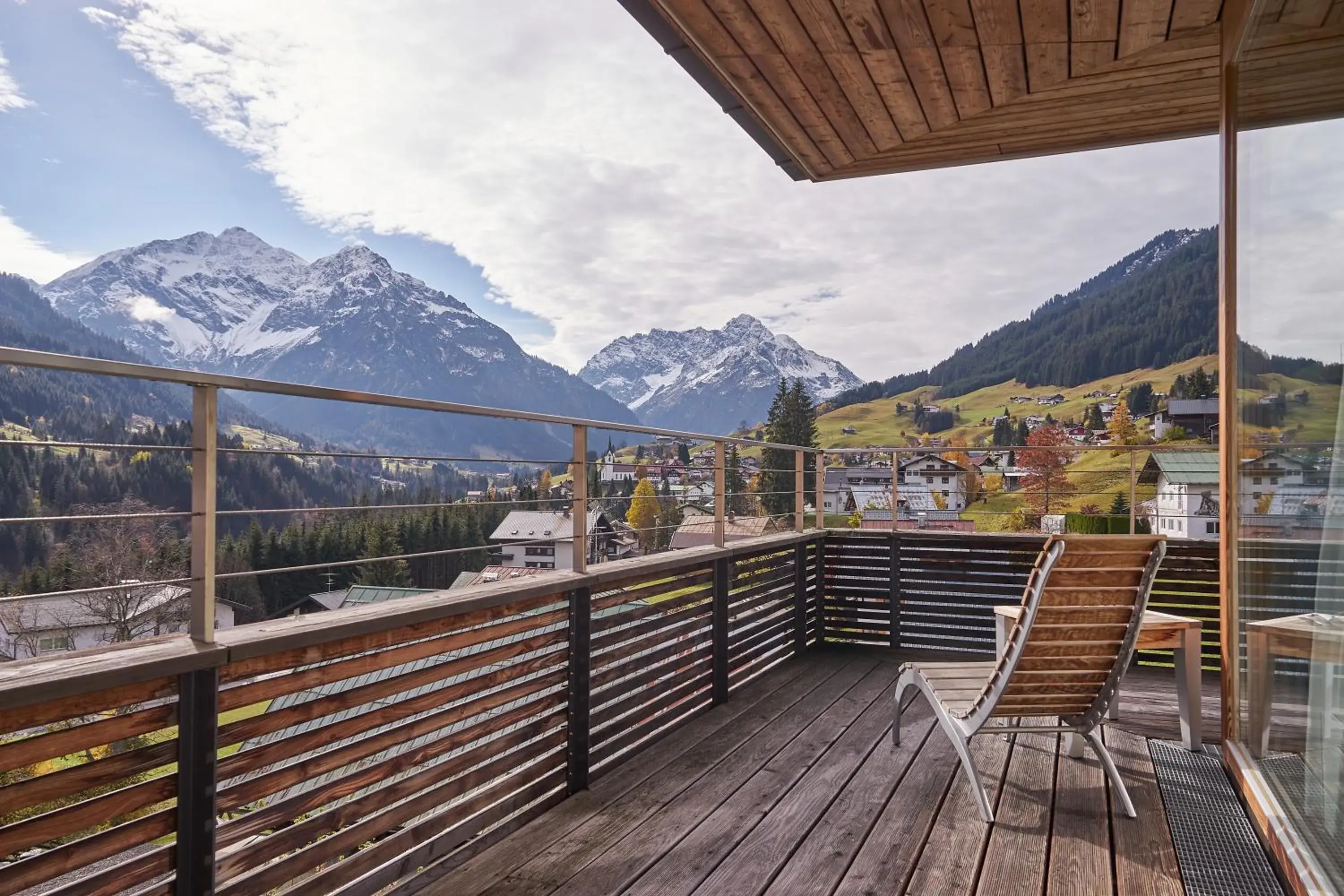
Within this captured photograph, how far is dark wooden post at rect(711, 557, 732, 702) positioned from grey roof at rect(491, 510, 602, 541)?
3.87ft

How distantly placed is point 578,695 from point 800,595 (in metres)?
2.79

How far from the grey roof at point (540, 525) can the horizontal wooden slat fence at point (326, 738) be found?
0.52 ft

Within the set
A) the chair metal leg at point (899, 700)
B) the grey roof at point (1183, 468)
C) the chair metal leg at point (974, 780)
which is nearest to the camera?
the chair metal leg at point (974, 780)

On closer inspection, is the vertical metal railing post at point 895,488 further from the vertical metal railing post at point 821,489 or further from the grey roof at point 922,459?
the vertical metal railing post at point 821,489

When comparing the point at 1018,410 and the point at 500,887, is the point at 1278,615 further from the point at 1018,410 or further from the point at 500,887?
the point at 1018,410

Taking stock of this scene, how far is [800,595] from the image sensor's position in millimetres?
5531

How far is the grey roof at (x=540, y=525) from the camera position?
2797mm

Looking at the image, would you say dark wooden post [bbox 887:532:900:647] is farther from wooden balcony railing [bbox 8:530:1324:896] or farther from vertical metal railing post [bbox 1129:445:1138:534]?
wooden balcony railing [bbox 8:530:1324:896]

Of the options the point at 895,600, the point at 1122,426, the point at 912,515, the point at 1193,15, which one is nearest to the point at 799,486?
the point at 895,600

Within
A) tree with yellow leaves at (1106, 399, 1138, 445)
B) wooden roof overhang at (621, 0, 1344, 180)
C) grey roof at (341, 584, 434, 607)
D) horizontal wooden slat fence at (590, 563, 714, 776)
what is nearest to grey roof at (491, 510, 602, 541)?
horizontal wooden slat fence at (590, 563, 714, 776)

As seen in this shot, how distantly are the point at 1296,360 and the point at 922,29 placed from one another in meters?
1.81

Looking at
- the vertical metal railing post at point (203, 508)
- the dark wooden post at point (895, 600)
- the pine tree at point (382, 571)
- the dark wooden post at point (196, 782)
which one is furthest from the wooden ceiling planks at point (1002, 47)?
the dark wooden post at point (196, 782)

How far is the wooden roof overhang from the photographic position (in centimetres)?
297

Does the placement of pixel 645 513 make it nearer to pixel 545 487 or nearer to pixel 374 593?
pixel 545 487
